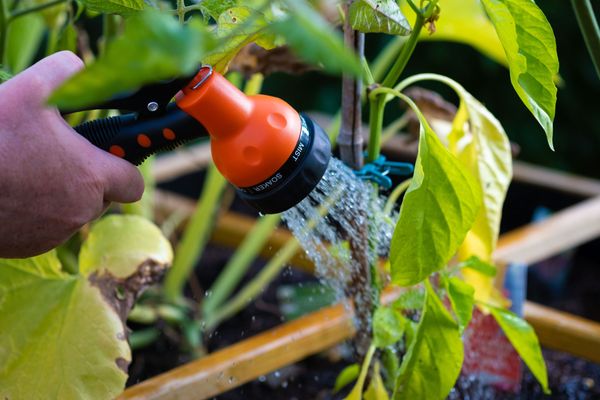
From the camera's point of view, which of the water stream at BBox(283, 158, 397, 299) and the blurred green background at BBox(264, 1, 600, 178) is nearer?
the water stream at BBox(283, 158, 397, 299)

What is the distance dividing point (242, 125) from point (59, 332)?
0.75 feet

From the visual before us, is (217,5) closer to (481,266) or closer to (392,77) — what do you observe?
(392,77)

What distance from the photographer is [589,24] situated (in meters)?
0.47

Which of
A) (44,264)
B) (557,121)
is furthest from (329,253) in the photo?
(557,121)

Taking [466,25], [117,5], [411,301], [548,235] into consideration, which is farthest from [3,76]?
[548,235]

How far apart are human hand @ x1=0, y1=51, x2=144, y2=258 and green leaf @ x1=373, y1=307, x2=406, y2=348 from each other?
0.20 meters

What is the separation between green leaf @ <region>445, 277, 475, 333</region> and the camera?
1.76 ft

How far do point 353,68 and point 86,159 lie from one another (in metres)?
0.23

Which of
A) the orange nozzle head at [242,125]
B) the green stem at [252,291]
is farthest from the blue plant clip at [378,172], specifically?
the green stem at [252,291]

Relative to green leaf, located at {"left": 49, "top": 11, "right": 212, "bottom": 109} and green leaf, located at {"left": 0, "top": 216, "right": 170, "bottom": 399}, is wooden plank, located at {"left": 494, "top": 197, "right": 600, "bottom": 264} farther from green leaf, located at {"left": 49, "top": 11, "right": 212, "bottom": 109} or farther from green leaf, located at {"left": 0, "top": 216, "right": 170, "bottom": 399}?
green leaf, located at {"left": 49, "top": 11, "right": 212, "bottom": 109}

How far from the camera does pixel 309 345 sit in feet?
2.40

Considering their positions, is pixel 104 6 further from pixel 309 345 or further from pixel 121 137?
pixel 309 345

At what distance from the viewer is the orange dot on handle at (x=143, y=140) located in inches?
18.1

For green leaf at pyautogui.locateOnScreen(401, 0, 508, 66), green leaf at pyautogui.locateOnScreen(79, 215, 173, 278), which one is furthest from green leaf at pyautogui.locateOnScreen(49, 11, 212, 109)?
green leaf at pyautogui.locateOnScreen(401, 0, 508, 66)
